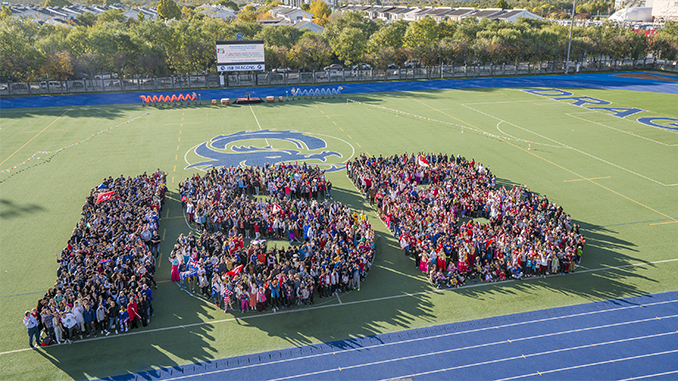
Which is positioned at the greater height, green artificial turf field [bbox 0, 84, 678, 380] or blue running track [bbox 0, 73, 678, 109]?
blue running track [bbox 0, 73, 678, 109]

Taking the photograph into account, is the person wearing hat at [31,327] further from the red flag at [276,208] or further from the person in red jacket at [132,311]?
the red flag at [276,208]

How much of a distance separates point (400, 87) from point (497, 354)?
61.4m

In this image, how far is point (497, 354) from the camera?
17.0 metres

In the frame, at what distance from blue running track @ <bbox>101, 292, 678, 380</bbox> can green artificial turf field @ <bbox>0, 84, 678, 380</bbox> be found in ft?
2.10

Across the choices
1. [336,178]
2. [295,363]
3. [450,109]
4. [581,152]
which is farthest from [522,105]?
[295,363]

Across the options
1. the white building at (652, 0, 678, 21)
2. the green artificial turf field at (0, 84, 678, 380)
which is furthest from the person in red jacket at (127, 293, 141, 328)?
the white building at (652, 0, 678, 21)

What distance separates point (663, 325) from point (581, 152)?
24.2 meters

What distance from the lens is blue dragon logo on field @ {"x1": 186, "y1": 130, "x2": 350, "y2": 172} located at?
38.2 m

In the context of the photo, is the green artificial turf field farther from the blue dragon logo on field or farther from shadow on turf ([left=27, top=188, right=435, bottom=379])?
the blue dragon logo on field

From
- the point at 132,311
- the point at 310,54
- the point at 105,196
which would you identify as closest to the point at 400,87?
the point at 310,54

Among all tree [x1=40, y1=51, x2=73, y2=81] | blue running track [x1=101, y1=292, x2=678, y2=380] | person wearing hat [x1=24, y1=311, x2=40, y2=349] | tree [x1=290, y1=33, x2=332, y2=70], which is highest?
Answer: tree [x1=290, y1=33, x2=332, y2=70]

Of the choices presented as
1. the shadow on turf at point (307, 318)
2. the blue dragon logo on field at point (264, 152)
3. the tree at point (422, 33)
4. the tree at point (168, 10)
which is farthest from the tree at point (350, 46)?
the tree at point (168, 10)

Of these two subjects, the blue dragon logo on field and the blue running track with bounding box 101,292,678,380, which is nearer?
the blue running track with bounding box 101,292,678,380

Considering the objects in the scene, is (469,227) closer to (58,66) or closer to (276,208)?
(276,208)
